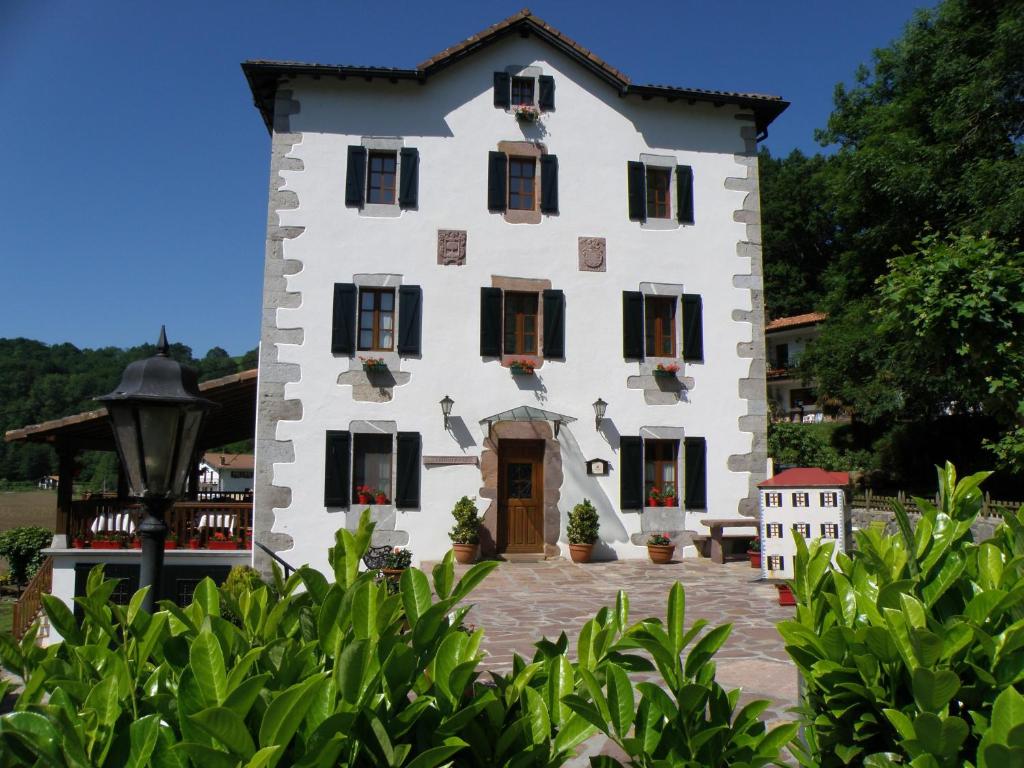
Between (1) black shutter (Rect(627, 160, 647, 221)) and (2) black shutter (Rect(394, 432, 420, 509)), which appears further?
(1) black shutter (Rect(627, 160, 647, 221))

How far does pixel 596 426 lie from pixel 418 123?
626 centimetres

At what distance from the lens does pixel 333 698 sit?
128 cm

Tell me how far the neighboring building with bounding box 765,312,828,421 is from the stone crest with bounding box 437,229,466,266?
23.3m

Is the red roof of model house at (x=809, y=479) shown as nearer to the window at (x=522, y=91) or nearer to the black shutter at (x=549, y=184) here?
the black shutter at (x=549, y=184)

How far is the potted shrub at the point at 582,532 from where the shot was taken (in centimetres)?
1226

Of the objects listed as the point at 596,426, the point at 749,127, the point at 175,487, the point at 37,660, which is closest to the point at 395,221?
the point at 596,426

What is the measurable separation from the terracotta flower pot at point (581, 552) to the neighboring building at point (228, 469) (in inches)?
1000

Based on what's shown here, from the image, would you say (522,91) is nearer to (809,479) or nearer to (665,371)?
(665,371)

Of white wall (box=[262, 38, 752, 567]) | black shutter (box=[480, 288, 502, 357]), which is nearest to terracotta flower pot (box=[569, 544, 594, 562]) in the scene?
white wall (box=[262, 38, 752, 567])

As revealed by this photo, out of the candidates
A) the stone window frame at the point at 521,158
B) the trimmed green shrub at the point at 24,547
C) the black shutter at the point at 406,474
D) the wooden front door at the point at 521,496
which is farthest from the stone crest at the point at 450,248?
the trimmed green shrub at the point at 24,547

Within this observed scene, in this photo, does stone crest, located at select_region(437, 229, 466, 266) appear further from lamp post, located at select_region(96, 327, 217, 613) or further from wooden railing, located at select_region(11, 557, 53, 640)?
lamp post, located at select_region(96, 327, 217, 613)

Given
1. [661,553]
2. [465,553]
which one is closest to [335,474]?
[465,553]

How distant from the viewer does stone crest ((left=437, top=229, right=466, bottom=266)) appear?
12836 millimetres

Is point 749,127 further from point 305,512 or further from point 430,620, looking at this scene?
point 430,620
